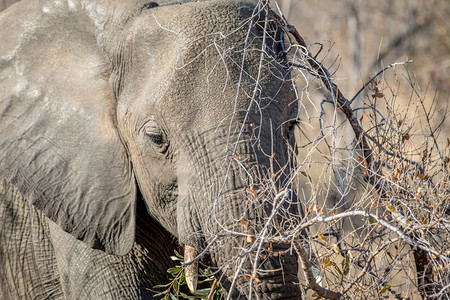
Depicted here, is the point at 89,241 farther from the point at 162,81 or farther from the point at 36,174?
the point at 162,81

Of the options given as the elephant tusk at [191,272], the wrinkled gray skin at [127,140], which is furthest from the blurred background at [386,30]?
the elephant tusk at [191,272]

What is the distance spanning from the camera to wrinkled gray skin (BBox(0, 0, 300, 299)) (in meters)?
3.18

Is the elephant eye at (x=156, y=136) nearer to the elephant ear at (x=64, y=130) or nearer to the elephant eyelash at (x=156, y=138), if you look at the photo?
the elephant eyelash at (x=156, y=138)

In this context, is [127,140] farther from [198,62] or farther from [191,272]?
[191,272]

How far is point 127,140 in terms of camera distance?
3457mm

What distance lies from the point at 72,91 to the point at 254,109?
0.77m

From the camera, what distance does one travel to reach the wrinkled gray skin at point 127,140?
318cm

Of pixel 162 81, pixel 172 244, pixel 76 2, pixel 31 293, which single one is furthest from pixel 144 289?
pixel 76 2

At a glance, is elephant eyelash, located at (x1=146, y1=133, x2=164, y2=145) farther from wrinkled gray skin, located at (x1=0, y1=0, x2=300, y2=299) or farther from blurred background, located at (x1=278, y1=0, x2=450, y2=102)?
blurred background, located at (x1=278, y1=0, x2=450, y2=102)

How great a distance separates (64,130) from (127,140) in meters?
0.29

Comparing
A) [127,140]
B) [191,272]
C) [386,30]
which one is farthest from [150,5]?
[386,30]

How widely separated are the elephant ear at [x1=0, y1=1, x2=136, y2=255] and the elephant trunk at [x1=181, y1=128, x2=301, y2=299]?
382 millimetres

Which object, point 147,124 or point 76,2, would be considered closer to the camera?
point 147,124

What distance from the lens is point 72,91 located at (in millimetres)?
3580
